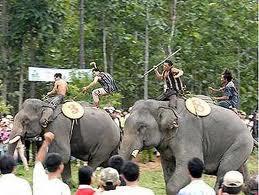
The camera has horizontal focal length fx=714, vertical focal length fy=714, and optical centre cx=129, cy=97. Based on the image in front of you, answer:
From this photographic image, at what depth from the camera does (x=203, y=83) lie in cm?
2744

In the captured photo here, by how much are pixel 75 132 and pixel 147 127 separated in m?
2.44

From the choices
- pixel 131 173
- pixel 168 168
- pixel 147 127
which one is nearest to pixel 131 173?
pixel 131 173

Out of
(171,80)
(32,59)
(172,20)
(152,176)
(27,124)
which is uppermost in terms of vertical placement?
(172,20)

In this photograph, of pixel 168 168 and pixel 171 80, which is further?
pixel 171 80

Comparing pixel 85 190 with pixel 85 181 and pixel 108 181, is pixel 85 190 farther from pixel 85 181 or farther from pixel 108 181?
pixel 108 181

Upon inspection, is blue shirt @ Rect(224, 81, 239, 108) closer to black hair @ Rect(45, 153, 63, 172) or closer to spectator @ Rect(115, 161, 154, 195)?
spectator @ Rect(115, 161, 154, 195)

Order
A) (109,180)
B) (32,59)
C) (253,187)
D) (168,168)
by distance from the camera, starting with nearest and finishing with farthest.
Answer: (253,187) < (109,180) < (168,168) < (32,59)

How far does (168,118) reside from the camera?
11.5 metres

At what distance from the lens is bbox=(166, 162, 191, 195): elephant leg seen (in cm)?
1115

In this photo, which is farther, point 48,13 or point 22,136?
point 48,13

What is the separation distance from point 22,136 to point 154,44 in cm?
1350

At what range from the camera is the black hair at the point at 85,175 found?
687 cm

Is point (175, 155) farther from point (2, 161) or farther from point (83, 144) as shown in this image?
point (2, 161)

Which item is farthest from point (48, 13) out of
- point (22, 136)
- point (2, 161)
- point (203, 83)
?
point (2, 161)
